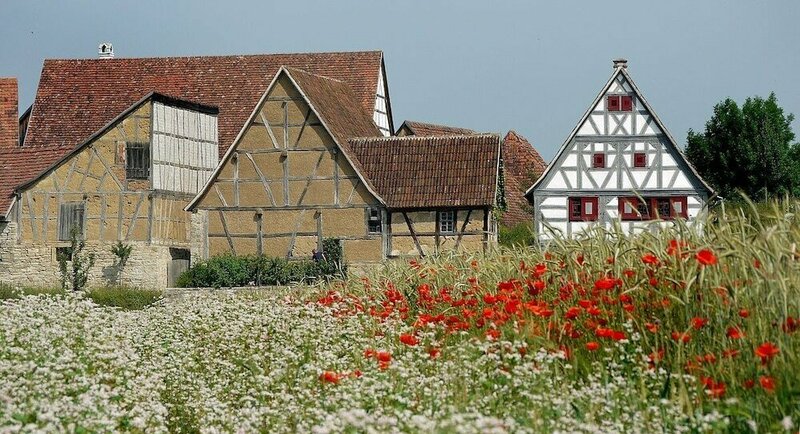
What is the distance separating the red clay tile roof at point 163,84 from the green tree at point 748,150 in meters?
17.3

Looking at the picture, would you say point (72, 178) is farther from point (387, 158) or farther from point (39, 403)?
point (39, 403)

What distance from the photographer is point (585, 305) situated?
31.8ft

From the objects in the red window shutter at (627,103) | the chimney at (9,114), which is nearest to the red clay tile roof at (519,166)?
the red window shutter at (627,103)

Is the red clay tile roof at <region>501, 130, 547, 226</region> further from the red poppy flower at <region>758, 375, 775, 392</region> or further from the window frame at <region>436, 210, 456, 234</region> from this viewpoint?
the red poppy flower at <region>758, 375, 775, 392</region>

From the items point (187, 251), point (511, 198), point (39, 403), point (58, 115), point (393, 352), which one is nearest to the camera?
point (39, 403)

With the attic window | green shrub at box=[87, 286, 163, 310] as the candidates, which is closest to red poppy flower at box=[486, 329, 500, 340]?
green shrub at box=[87, 286, 163, 310]

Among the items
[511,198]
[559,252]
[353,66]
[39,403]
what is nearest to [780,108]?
[511,198]

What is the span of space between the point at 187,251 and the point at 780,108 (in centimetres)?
3008

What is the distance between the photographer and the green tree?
56.9 meters

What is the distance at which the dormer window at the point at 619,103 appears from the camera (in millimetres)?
42500

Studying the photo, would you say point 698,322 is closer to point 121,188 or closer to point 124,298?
point 124,298

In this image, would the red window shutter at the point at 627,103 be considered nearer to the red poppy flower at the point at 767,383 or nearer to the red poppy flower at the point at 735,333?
the red poppy flower at the point at 735,333

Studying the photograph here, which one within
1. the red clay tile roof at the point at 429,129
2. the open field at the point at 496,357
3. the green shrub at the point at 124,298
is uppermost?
the red clay tile roof at the point at 429,129

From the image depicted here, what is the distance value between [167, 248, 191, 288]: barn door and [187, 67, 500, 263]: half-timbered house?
6.57 ft
